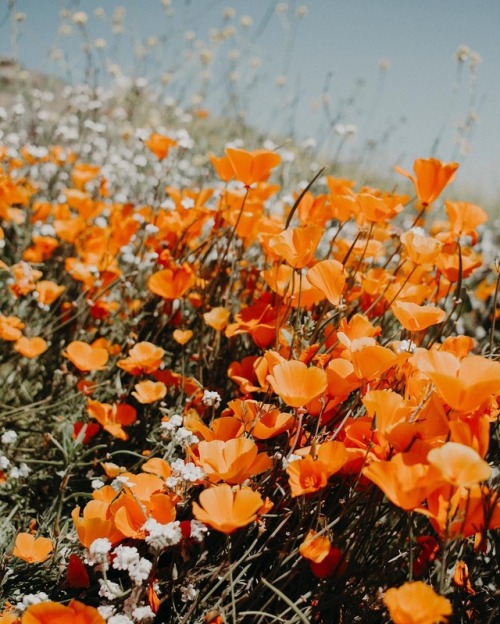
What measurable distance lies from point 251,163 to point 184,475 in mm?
769

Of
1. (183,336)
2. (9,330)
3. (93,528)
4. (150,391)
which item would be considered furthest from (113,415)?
(93,528)

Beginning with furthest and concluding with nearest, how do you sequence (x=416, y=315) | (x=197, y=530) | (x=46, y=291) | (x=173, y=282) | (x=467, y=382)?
(x=46, y=291), (x=173, y=282), (x=416, y=315), (x=197, y=530), (x=467, y=382)

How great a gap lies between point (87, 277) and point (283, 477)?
1.02 metres

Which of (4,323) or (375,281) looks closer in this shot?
(375,281)

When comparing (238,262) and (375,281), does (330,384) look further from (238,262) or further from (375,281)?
(238,262)

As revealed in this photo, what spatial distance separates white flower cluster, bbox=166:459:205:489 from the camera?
0.89 metres

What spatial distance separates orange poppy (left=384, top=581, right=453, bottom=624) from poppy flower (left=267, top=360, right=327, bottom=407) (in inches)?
11.7

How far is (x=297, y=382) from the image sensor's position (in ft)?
2.94

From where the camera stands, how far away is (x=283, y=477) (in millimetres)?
1025

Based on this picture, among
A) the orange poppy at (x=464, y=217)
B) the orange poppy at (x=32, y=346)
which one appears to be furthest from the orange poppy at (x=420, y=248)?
the orange poppy at (x=32, y=346)

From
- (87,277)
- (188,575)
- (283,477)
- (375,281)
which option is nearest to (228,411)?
(283,477)

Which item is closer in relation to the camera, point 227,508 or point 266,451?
point 227,508

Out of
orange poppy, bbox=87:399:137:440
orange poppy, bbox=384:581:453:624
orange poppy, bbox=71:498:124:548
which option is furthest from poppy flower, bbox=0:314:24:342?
orange poppy, bbox=384:581:453:624

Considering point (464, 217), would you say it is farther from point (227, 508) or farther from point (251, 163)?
point (227, 508)
